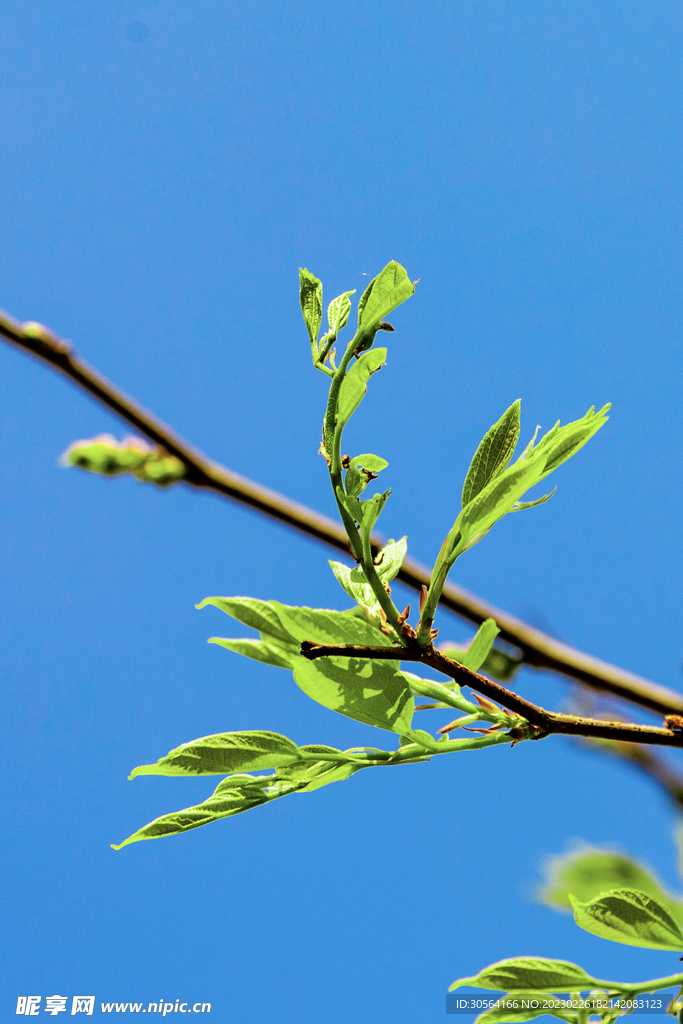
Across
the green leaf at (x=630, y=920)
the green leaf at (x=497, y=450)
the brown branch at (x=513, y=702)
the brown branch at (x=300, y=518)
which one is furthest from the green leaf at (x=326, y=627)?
the brown branch at (x=300, y=518)

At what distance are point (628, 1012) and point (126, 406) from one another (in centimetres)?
78

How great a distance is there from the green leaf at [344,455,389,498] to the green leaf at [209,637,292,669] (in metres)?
0.13

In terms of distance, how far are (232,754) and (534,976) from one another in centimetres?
27

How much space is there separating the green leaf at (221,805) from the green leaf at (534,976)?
0.19m

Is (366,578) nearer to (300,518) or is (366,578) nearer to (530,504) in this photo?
(530,504)

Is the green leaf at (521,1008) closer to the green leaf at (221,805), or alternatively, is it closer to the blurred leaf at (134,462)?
the green leaf at (221,805)

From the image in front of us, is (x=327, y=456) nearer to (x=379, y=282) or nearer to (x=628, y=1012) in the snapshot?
(x=379, y=282)

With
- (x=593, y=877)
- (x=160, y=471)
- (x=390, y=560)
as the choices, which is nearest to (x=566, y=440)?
(x=390, y=560)

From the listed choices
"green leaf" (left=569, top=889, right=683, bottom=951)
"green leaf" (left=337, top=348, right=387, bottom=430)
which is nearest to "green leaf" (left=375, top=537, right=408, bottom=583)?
"green leaf" (left=337, top=348, right=387, bottom=430)

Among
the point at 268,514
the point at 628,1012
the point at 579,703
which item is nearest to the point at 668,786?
the point at 579,703

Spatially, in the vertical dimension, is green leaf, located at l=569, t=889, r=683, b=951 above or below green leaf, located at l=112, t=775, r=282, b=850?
below

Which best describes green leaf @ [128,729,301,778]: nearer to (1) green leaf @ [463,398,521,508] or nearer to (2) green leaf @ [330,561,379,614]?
(2) green leaf @ [330,561,379,614]

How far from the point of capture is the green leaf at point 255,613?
0.51m

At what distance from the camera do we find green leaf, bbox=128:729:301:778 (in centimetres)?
50
